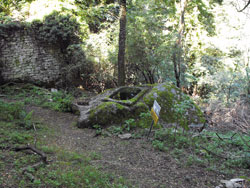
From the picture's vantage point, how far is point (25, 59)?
10.7 m

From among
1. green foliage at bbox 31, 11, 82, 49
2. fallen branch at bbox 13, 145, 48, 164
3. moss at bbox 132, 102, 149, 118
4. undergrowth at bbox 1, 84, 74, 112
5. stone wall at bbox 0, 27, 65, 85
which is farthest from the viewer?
green foliage at bbox 31, 11, 82, 49

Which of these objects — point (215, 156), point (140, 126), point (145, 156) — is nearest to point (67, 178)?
point (145, 156)

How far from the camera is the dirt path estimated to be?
338 cm

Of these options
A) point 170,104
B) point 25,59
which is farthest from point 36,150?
point 25,59

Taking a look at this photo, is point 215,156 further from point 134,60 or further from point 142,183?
point 134,60

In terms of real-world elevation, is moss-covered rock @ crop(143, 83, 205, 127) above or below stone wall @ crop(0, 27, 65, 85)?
below

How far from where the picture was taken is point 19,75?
1058cm

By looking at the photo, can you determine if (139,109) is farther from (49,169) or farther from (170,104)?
(49,169)

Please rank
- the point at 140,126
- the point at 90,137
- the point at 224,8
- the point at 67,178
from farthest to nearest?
the point at 224,8 < the point at 140,126 < the point at 90,137 < the point at 67,178

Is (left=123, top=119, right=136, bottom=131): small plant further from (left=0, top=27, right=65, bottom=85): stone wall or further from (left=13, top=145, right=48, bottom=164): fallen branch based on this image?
(left=0, top=27, right=65, bottom=85): stone wall

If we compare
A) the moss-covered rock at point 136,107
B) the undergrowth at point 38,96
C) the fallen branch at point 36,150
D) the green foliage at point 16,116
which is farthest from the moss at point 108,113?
the fallen branch at point 36,150

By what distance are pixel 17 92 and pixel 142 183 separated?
8419mm

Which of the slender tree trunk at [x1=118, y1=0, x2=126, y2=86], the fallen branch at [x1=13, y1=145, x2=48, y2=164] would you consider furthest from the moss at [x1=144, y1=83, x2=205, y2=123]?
the fallen branch at [x1=13, y1=145, x2=48, y2=164]

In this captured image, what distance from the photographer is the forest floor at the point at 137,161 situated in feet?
11.1
